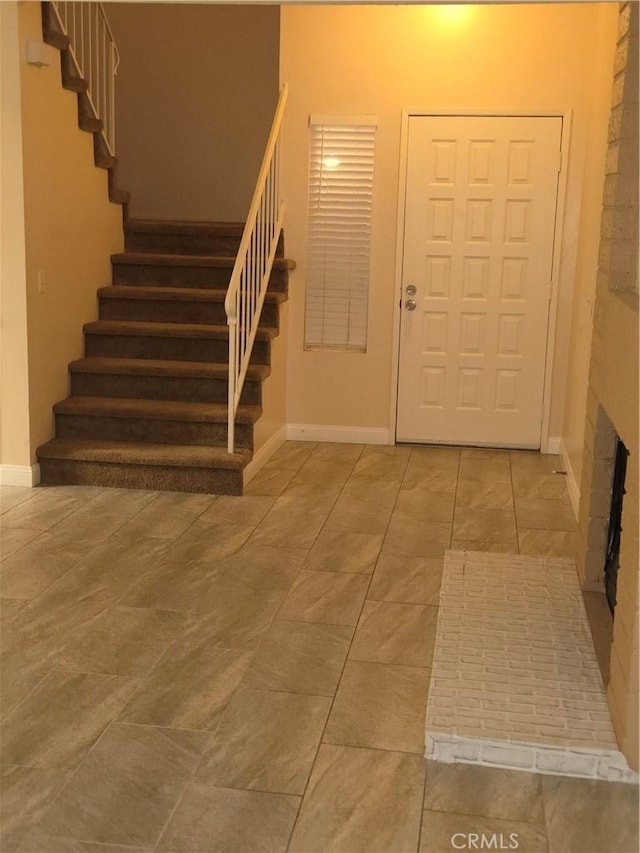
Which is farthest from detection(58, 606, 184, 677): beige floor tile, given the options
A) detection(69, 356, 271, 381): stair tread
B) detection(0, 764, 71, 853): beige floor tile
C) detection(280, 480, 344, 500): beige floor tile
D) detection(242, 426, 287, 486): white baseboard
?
detection(69, 356, 271, 381): stair tread

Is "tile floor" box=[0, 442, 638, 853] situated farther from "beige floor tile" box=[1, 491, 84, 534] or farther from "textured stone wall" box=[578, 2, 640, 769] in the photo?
"textured stone wall" box=[578, 2, 640, 769]

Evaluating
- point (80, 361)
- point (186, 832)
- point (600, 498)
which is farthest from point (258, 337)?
point (186, 832)

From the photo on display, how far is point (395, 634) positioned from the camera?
3361mm

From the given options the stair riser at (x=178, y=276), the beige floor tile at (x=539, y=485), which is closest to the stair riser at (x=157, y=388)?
the stair riser at (x=178, y=276)

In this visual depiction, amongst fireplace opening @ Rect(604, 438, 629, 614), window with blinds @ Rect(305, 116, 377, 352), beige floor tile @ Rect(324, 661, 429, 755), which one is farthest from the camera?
window with blinds @ Rect(305, 116, 377, 352)

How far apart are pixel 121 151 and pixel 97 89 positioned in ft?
6.53

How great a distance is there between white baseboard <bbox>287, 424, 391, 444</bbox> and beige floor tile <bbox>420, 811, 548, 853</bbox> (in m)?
4.15

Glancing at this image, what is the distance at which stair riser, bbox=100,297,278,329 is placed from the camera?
590cm

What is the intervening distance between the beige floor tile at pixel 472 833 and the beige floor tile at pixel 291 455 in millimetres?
3455

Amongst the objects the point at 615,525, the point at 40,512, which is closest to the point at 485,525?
the point at 615,525

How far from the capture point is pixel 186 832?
7.31 ft

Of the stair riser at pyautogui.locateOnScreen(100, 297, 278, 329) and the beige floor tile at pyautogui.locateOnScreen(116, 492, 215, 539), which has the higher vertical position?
the stair riser at pyautogui.locateOnScreen(100, 297, 278, 329)

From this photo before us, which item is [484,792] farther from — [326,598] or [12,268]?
[12,268]

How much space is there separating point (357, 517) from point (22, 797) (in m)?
2.60
